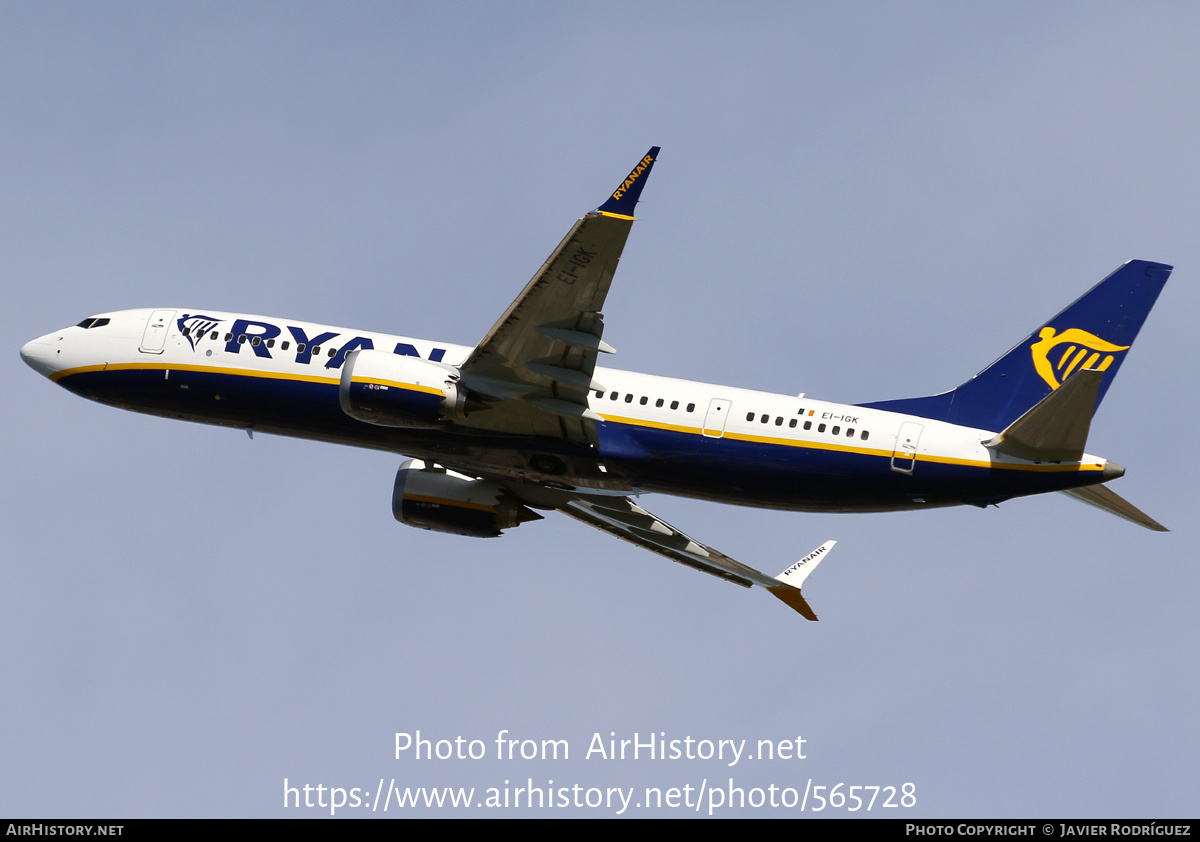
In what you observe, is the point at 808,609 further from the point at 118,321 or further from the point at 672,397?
the point at 118,321

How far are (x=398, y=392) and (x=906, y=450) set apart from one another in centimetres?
1340

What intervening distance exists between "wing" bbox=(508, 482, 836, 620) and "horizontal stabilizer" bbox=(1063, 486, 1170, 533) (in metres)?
10.4

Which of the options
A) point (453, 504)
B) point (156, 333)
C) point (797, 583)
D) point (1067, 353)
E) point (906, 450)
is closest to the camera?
point (906, 450)

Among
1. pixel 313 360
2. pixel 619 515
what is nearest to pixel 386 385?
pixel 313 360

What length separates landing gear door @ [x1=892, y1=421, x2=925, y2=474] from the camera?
34938mm

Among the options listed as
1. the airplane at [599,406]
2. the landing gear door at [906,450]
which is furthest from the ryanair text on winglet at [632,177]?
the landing gear door at [906,450]

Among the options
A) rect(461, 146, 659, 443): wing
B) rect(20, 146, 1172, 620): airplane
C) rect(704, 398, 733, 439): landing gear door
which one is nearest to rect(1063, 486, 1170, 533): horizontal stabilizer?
rect(20, 146, 1172, 620): airplane

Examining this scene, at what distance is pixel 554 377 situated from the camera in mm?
34531

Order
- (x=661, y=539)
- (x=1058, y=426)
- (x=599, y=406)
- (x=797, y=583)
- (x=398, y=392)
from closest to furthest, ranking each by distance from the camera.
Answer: (x=1058, y=426), (x=398, y=392), (x=599, y=406), (x=797, y=583), (x=661, y=539)

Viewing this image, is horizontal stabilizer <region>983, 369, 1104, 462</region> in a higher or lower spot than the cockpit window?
lower

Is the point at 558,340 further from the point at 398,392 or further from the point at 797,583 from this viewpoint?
the point at 797,583

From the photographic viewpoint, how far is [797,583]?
4266cm

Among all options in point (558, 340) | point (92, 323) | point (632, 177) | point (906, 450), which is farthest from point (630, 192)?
point (92, 323)

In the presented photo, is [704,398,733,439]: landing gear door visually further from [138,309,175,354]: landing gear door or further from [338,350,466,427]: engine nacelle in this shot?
[138,309,175,354]: landing gear door
